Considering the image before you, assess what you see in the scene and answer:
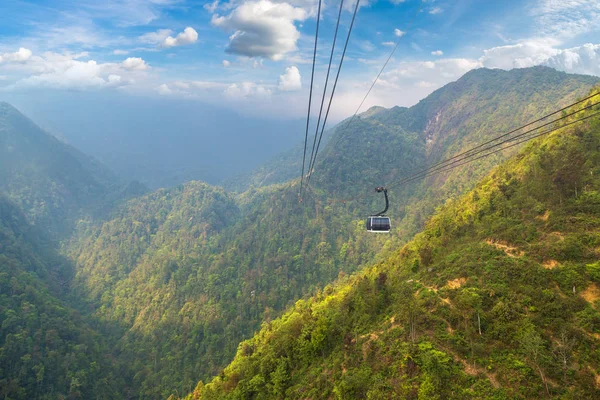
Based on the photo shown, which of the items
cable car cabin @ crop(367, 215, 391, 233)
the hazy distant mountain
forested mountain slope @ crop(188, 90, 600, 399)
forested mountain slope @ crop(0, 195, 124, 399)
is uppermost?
the hazy distant mountain

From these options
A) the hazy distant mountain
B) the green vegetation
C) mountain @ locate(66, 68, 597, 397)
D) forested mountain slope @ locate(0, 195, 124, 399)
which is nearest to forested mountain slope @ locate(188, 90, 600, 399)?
the green vegetation

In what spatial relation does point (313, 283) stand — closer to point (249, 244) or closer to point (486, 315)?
point (249, 244)

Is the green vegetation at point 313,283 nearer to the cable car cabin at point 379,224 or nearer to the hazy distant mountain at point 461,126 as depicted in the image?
the hazy distant mountain at point 461,126

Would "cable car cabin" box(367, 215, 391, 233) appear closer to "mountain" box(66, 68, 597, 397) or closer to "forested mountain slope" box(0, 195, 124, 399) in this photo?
"mountain" box(66, 68, 597, 397)

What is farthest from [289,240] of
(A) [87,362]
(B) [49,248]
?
(B) [49,248]

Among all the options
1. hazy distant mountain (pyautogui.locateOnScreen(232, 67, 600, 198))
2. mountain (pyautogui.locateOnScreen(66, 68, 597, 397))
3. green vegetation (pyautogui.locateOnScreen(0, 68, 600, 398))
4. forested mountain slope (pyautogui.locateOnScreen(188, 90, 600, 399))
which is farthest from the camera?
hazy distant mountain (pyautogui.locateOnScreen(232, 67, 600, 198))

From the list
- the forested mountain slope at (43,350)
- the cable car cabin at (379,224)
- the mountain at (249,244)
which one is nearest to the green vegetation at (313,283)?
the forested mountain slope at (43,350)

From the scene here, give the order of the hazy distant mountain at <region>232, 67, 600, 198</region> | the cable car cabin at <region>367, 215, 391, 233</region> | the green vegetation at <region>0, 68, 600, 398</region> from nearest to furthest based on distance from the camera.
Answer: the cable car cabin at <region>367, 215, 391, 233</region> → the green vegetation at <region>0, 68, 600, 398</region> → the hazy distant mountain at <region>232, 67, 600, 198</region>
